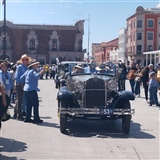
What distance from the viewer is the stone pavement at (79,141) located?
25.2ft

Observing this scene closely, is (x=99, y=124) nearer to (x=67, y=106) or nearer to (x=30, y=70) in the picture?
(x=67, y=106)

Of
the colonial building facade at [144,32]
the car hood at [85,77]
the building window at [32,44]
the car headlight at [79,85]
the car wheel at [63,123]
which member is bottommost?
the car wheel at [63,123]

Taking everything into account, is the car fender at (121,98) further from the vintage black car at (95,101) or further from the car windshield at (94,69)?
the car windshield at (94,69)

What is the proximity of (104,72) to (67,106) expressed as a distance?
2175 millimetres

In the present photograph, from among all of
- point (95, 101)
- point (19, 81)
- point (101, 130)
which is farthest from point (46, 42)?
point (95, 101)

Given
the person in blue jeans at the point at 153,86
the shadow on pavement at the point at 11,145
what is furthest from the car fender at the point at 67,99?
the person in blue jeans at the point at 153,86

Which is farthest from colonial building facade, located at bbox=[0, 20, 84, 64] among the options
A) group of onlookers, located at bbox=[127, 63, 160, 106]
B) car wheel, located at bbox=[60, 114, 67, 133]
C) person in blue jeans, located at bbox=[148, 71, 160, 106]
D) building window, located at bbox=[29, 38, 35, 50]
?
car wheel, located at bbox=[60, 114, 67, 133]

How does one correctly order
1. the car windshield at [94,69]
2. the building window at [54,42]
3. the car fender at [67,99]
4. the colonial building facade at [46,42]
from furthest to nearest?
1. the building window at [54,42]
2. the colonial building facade at [46,42]
3. the car windshield at [94,69]
4. the car fender at [67,99]

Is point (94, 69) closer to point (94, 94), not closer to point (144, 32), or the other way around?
point (94, 94)

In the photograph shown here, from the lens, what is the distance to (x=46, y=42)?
68.2 m

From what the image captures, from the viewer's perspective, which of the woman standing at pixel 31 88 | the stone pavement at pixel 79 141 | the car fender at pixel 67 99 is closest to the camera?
the stone pavement at pixel 79 141

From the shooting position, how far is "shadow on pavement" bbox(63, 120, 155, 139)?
966 centimetres

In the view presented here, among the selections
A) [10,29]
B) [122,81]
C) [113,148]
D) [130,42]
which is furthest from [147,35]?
[113,148]

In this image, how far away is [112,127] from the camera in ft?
35.6
